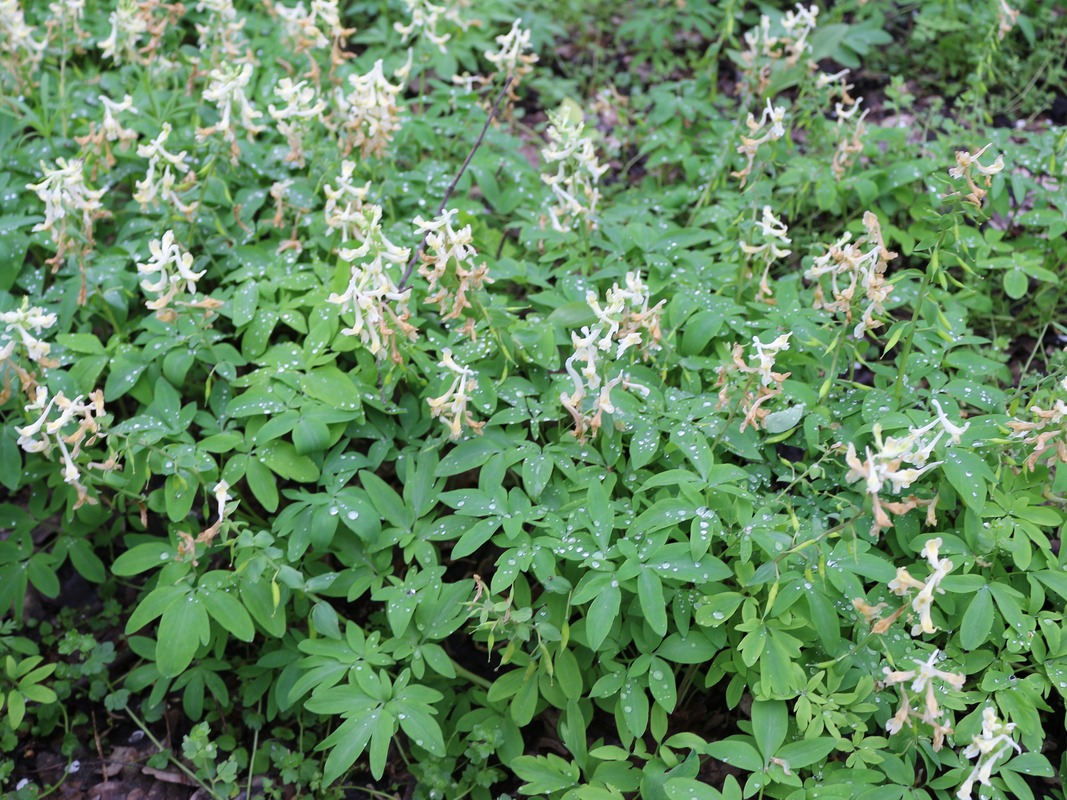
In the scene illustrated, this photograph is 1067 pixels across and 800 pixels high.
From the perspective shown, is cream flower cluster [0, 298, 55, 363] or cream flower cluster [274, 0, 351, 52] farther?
cream flower cluster [274, 0, 351, 52]

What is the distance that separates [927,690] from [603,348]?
1.21m

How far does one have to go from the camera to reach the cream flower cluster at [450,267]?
2607 millimetres

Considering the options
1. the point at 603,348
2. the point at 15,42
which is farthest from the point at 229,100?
the point at 603,348

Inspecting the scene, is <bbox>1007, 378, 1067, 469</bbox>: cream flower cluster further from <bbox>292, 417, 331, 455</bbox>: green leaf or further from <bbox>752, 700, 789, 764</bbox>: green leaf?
<bbox>292, 417, 331, 455</bbox>: green leaf

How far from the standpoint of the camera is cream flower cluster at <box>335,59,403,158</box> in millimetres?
3279

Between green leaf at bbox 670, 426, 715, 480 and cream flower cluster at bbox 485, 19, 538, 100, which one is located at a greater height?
cream flower cluster at bbox 485, 19, 538, 100

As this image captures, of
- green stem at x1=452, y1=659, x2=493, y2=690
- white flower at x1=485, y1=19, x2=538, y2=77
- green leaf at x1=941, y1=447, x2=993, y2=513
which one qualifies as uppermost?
white flower at x1=485, y1=19, x2=538, y2=77

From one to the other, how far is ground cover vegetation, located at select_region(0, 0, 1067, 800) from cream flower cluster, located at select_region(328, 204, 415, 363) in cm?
2

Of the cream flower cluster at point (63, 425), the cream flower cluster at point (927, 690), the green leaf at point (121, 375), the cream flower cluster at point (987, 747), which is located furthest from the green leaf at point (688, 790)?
the green leaf at point (121, 375)

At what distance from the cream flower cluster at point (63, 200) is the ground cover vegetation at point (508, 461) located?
0.02m

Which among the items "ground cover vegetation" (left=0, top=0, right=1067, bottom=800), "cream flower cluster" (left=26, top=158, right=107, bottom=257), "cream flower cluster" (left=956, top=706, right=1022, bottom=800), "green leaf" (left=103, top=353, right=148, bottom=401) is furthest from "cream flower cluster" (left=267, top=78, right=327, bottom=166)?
"cream flower cluster" (left=956, top=706, right=1022, bottom=800)

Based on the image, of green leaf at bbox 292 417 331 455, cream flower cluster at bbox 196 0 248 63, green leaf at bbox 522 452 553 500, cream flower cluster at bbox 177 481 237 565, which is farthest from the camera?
cream flower cluster at bbox 196 0 248 63

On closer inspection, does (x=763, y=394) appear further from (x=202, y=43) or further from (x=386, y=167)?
(x=202, y=43)

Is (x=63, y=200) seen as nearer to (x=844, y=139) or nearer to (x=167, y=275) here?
(x=167, y=275)
